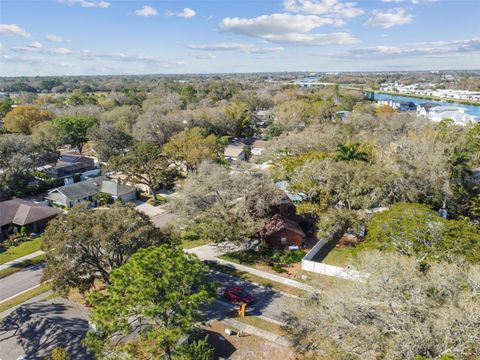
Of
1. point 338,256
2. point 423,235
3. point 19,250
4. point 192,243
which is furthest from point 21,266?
point 423,235

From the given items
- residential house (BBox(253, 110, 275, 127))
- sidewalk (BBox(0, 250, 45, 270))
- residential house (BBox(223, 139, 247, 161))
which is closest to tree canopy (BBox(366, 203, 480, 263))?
sidewalk (BBox(0, 250, 45, 270))

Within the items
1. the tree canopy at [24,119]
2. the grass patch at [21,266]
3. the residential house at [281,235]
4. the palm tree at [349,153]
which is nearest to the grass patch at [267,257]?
the residential house at [281,235]

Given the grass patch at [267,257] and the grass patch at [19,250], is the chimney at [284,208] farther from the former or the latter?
the grass patch at [19,250]

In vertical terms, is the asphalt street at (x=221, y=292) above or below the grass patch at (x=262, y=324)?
below

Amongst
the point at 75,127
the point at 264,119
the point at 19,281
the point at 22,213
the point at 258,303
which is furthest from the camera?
the point at 264,119

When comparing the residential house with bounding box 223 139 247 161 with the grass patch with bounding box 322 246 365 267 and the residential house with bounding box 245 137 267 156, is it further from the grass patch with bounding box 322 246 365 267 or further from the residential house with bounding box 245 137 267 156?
the grass patch with bounding box 322 246 365 267

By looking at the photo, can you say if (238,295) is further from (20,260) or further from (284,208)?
(20,260)
